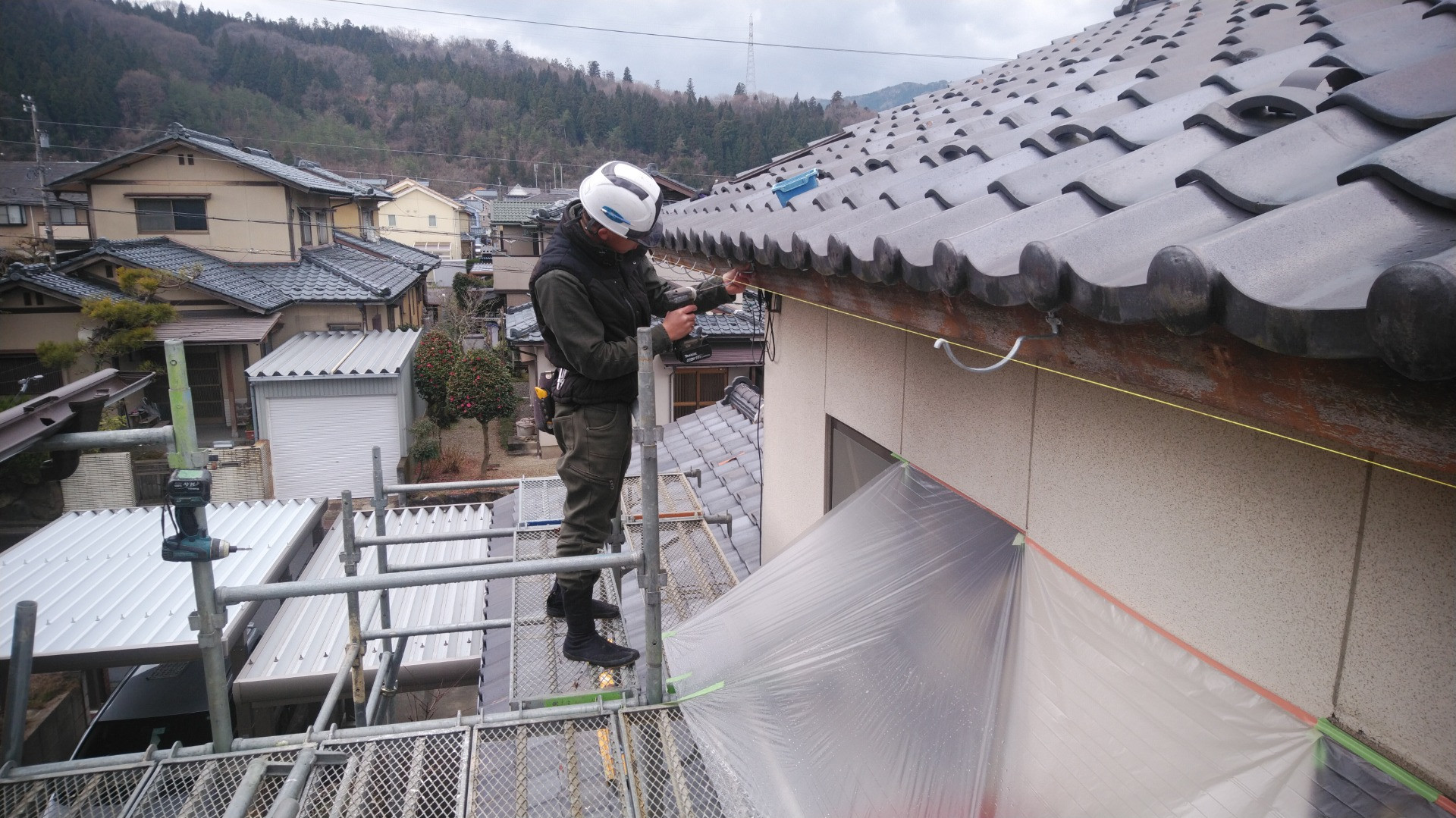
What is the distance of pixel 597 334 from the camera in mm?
3158

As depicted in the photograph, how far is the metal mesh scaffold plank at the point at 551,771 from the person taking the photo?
2.67 m

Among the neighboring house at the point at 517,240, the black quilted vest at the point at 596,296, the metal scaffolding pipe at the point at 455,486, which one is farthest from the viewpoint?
the neighboring house at the point at 517,240

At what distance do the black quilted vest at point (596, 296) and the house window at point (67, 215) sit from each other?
38.5m

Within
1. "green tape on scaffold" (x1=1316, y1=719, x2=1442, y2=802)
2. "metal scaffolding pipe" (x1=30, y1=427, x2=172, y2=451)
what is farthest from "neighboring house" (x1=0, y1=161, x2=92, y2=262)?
"green tape on scaffold" (x1=1316, y1=719, x2=1442, y2=802)

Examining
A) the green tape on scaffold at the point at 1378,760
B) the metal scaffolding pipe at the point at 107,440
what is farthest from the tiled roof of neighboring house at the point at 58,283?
the green tape on scaffold at the point at 1378,760

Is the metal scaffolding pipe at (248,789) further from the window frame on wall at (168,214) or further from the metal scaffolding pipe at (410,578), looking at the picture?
the window frame on wall at (168,214)

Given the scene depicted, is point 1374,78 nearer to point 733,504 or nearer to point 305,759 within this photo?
point 305,759

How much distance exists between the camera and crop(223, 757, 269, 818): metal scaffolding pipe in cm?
242

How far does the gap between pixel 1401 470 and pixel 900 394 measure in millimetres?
2129

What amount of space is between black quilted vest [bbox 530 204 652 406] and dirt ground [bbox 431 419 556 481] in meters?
15.2

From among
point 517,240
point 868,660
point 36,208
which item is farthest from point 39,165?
point 868,660

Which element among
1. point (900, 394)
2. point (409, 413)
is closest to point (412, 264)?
point (409, 413)

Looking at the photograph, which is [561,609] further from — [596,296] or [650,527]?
[596,296]

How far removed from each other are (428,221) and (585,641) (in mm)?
59093
